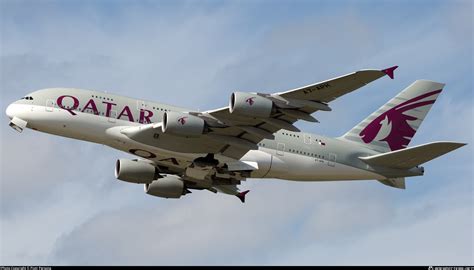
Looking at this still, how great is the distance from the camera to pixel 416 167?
5869 centimetres

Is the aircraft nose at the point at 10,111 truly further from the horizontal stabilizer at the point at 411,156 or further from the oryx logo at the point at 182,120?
the horizontal stabilizer at the point at 411,156

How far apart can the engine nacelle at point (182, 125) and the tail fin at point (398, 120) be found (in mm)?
12531

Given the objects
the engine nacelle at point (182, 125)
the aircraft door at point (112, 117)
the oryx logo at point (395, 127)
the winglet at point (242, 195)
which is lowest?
the winglet at point (242, 195)

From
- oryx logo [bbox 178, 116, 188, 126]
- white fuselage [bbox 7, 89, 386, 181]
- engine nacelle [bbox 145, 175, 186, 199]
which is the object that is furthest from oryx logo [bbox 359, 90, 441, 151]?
oryx logo [bbox 178, 116, 188, 126]

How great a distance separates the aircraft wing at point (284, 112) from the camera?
4822 centimetres

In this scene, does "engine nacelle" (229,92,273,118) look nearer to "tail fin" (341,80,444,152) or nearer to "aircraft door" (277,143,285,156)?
"aircraft door" (277,143,285,156)

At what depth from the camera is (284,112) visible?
50.9 m

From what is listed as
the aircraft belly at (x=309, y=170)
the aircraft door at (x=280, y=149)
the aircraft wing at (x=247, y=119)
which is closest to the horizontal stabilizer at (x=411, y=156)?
the aircraft belly at (x=309, y=170)

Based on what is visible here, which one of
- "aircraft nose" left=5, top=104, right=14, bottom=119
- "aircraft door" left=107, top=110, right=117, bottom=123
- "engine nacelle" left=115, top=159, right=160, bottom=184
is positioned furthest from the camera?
"engine nacelle" left=115, top=159, right=160, bottom=184

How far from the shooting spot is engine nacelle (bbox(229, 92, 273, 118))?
50.1 metres

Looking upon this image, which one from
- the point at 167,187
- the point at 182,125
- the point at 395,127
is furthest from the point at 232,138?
the point at 395,127

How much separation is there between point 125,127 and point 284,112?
9274mm

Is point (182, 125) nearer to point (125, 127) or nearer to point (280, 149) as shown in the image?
point (125, 127)

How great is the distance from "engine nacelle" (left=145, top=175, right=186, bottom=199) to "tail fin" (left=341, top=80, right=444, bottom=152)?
10.8m
